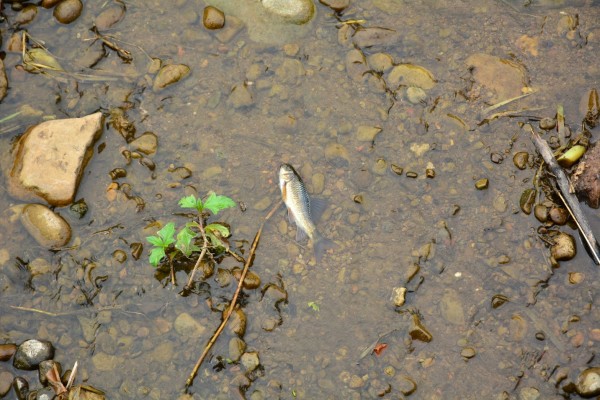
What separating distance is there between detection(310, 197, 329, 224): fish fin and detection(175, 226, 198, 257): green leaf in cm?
110

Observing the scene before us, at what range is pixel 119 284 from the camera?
16.6ft

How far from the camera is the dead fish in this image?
509 centimetres

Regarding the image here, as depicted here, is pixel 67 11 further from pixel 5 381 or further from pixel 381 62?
pixel 5 381

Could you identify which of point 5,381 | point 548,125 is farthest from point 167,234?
point 548,125

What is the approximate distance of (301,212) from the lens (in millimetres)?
5109

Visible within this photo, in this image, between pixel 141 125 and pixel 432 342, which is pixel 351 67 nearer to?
pixel 141 125

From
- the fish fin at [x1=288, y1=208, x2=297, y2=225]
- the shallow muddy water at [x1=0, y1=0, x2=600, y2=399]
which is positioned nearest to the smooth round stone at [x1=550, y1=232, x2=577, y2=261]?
the shallow muddy water at [x1=0, y1=0, x2=600, y2=399]

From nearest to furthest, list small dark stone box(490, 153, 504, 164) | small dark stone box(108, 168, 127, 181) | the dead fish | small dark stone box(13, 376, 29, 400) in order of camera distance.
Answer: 1. small dark stone box(13, 376, 29, 400)
2. the dead fish
3. small dark stone box(490, 153, 504, 164)
4. small dark stone box(108, 168, 127, 181)

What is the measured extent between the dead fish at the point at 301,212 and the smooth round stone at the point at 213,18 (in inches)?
78.2

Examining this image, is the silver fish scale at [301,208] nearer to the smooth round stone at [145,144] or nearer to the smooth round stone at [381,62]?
the smooth round stone at [145,144]

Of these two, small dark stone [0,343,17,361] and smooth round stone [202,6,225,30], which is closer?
small dark stone [0,343,17,361]

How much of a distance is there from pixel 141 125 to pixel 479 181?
11.0 feet

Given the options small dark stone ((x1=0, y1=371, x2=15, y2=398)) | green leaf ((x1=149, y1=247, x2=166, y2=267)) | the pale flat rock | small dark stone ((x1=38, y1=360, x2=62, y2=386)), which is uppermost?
the pale flat rock

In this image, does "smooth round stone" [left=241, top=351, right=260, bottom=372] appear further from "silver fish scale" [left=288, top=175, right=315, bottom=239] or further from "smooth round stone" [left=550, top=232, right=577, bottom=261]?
"smooth round stone" [left=550, top=232, right=577, bottom=261]
